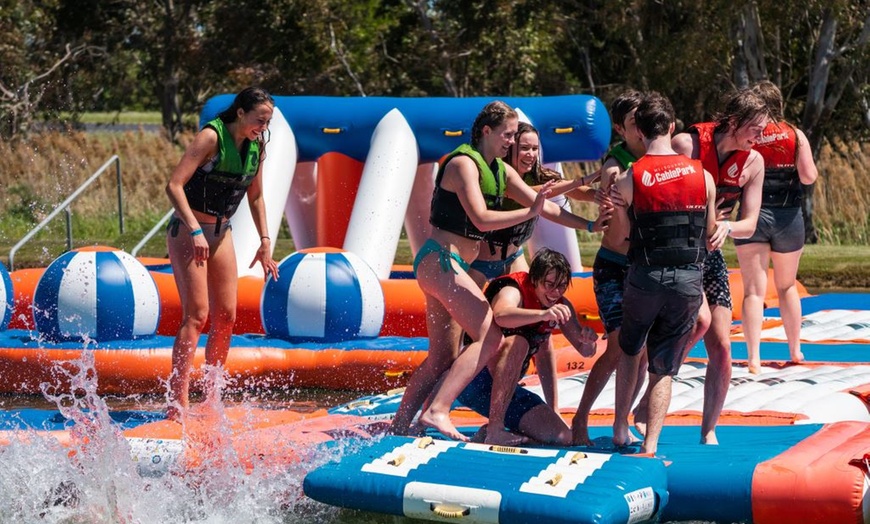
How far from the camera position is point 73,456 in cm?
499

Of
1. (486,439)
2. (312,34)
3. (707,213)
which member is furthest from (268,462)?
(312,34)

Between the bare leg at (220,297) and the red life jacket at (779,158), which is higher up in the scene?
the red life jacket at (779,158)

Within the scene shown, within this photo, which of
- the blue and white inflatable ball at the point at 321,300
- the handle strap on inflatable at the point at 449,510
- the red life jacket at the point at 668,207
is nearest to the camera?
the handle strap on inflatable at the point at 449,510

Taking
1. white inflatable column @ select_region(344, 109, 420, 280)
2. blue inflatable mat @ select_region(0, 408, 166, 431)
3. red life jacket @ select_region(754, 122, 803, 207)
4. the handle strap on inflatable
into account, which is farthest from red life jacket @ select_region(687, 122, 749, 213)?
white inflatable column @ select_region(344, 109, 420, 280)

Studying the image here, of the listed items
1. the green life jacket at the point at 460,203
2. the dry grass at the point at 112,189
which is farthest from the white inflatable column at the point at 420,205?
the green life jacket at the point at 460,203

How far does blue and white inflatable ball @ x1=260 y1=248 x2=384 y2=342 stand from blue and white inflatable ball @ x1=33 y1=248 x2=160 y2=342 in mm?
740

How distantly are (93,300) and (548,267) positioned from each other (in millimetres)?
3378

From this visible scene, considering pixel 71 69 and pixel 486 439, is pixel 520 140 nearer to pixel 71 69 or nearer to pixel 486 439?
pixel 486 439

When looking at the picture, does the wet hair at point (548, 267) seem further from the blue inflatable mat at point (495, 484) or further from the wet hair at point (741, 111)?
the wet hair at point (741, 111)

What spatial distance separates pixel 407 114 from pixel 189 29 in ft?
44.0

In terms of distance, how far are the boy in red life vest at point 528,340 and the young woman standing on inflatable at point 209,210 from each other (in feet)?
3.90

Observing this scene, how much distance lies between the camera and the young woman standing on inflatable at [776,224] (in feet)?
21.2

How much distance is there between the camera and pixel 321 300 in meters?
7.79

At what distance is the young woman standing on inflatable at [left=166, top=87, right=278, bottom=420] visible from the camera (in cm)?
552
